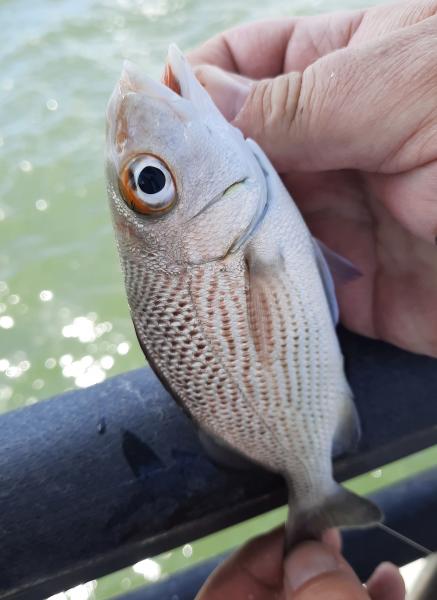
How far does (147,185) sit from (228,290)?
0.88 ft

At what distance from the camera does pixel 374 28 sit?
149cm

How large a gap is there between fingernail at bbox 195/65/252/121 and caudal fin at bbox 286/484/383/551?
3.01 feet

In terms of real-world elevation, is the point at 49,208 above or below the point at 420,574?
above

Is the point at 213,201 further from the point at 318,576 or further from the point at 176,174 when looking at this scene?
the point at 318,576

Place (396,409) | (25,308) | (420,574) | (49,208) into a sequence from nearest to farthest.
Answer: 1. (396,409)
2. (420,574)
3. (25,308)
4. (49,208)

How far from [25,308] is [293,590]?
289cm

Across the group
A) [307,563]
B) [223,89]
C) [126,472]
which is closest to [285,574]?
[307,563]

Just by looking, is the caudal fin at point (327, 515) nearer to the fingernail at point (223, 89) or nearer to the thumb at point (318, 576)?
the thumb at point (318, 576)

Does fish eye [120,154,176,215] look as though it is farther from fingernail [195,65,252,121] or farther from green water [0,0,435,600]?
green water [0,0,435,600]

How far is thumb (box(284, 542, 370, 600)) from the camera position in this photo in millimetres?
1084

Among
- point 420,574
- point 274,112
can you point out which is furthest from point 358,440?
point 420,574

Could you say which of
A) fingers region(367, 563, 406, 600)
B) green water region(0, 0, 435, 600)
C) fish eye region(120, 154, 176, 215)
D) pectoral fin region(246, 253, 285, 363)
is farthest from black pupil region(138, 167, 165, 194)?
green water region(0, 0, 435, 600)

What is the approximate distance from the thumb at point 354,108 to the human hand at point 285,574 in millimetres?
816

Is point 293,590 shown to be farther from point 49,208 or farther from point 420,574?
point 49,208
